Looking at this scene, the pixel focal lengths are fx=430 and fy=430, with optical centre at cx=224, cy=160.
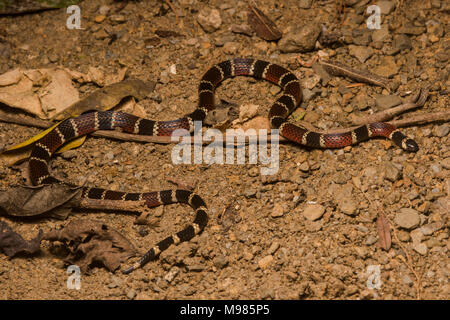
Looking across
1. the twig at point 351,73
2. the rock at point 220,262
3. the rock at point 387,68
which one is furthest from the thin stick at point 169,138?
the rock at point 220,262

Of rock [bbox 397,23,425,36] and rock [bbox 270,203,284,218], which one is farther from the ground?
rock [bbox 397,23,425,36]

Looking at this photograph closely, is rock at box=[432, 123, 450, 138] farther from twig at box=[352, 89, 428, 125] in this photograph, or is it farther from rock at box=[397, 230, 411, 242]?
rock at box=[397, 230, 411, 242]

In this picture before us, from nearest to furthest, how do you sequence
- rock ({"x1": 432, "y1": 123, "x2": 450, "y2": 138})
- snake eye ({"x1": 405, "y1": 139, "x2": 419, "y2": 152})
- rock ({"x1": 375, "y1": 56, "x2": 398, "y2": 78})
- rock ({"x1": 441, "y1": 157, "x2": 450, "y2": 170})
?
rock ({"x1": 441, "y1": 157, "x2": 450, "y2": 170}) → snake eye ({"x1": 405, "y1": 139, "x2": 419, "y2": 152}) → rock ({"x1": 432, "y1": 123, "x2": 450, "y2": 138}) → rock ({"x1": 375, "y1": 56, "x2": 398, "y2": 78})

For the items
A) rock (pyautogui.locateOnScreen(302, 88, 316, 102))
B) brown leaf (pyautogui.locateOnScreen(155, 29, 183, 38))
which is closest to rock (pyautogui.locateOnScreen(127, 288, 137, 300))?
rock (pyautogui.locateOnScreen(302, 88, 316, 102))

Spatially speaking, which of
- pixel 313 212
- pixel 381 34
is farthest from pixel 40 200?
pixel 381 34

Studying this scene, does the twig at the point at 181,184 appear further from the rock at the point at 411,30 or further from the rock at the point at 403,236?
the rock at the point at 411,30

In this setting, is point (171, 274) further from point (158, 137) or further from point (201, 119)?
point (201, 119)
